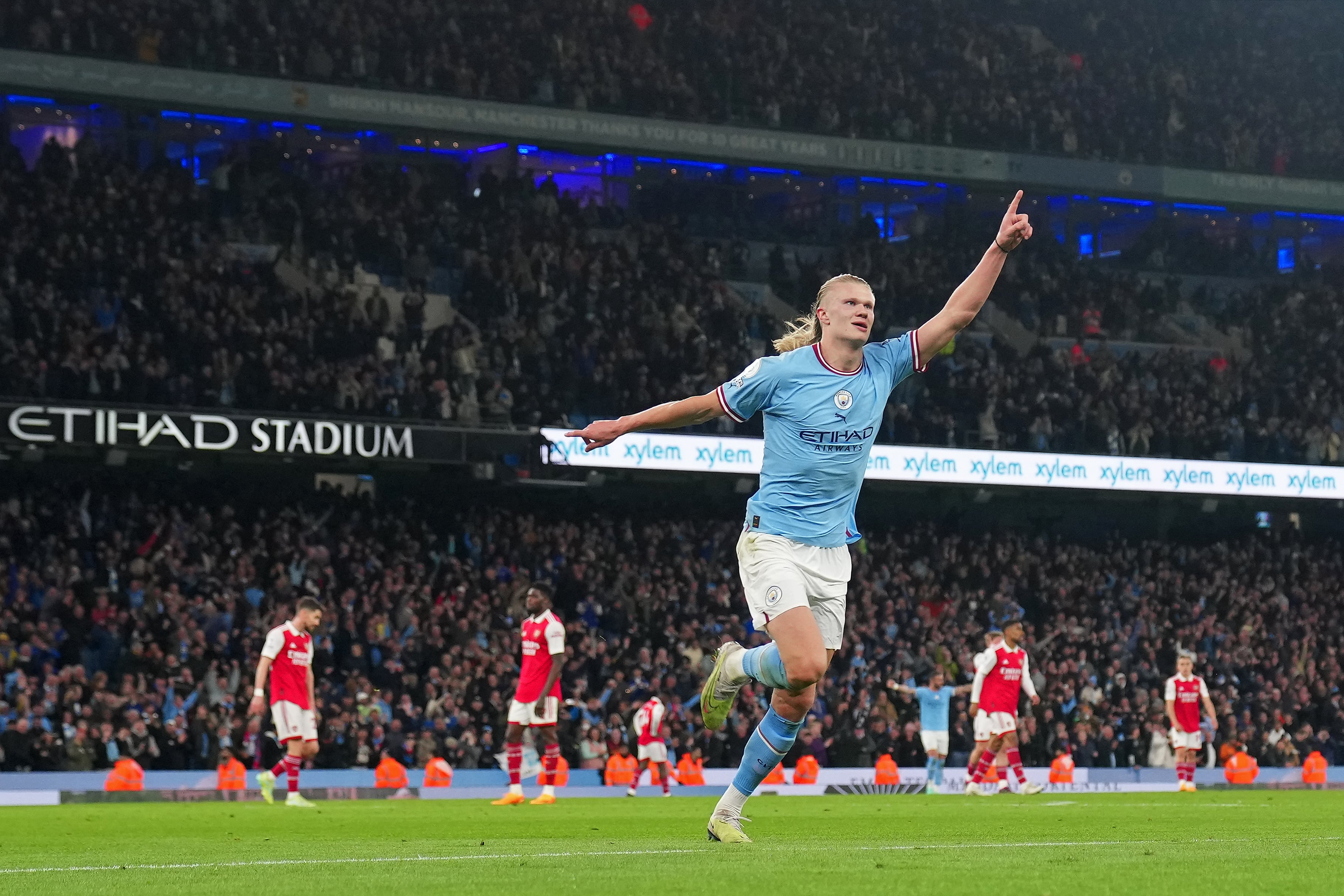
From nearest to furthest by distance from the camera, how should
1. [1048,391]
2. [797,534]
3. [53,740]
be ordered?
[797,534], [53,740], [1048,391]

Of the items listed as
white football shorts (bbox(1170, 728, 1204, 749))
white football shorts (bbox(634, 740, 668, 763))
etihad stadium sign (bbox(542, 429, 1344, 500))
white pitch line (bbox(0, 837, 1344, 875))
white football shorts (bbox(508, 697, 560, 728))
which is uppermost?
etihad stadium sign (bbox(542, 429, 1344, 500))

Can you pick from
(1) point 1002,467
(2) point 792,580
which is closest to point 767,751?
(2) point 792,580

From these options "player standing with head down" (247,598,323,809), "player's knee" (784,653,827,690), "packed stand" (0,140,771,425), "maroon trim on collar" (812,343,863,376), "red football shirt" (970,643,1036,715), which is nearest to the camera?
"player's knee" (784,653,827,690)

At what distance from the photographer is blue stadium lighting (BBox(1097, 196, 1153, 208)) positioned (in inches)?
1800

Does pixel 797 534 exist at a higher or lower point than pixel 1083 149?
lower

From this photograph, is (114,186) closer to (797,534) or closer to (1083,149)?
(1083,149)

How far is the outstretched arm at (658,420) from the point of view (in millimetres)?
8430

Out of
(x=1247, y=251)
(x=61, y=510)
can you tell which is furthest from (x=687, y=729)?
(x=1247, y=251)

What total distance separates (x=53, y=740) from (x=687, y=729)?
32.6 feet

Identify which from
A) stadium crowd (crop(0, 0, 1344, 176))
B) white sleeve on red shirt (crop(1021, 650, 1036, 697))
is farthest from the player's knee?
stadium crowd (crop(0, 0, 1344, 176))

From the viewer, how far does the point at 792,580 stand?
889 centimetres

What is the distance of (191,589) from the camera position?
1137 inches

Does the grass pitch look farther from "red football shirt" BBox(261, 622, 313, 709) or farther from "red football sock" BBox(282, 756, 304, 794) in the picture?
"red football sock" BBox(282, 756, 304, 794)

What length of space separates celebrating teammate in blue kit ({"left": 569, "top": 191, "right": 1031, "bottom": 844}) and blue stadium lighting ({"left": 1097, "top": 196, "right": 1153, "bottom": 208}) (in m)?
38.1
